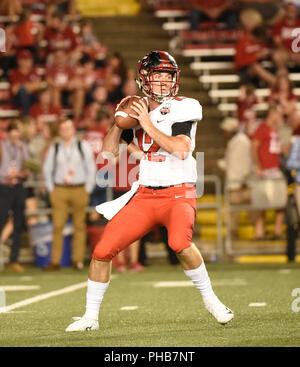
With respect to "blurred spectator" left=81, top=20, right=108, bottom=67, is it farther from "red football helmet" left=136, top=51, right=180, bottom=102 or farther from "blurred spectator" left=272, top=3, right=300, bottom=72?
"red football helmet" left=136, top=51, right=180, bottom=102

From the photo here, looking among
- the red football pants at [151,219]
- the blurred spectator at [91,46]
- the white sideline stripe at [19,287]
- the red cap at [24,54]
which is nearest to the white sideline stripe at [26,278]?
the white sideline stripe at [19,287]

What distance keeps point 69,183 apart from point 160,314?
16.8 ft

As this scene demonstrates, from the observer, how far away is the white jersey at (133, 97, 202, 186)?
259 inches

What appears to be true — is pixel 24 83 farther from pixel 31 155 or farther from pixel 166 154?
pixel 166 154

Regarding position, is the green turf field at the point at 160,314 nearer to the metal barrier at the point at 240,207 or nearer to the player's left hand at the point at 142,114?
the player's left hand at the point at 142,114

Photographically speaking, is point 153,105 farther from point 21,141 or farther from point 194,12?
point 194,12

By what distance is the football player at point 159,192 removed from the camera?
6.51 metres

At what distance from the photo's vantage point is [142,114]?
644 cm

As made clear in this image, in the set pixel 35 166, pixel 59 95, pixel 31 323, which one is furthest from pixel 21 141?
pixel 31 323

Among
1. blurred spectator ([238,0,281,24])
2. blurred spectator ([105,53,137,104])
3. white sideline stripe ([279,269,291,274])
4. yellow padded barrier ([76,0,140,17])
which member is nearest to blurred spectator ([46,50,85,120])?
blurred spectator ([105,53,137,104])

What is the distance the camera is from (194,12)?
18.5 m

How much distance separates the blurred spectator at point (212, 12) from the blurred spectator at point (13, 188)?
6695mm

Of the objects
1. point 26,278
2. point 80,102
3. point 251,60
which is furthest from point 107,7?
point 26,278

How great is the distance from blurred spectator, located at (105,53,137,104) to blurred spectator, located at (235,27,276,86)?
75.6 inches
